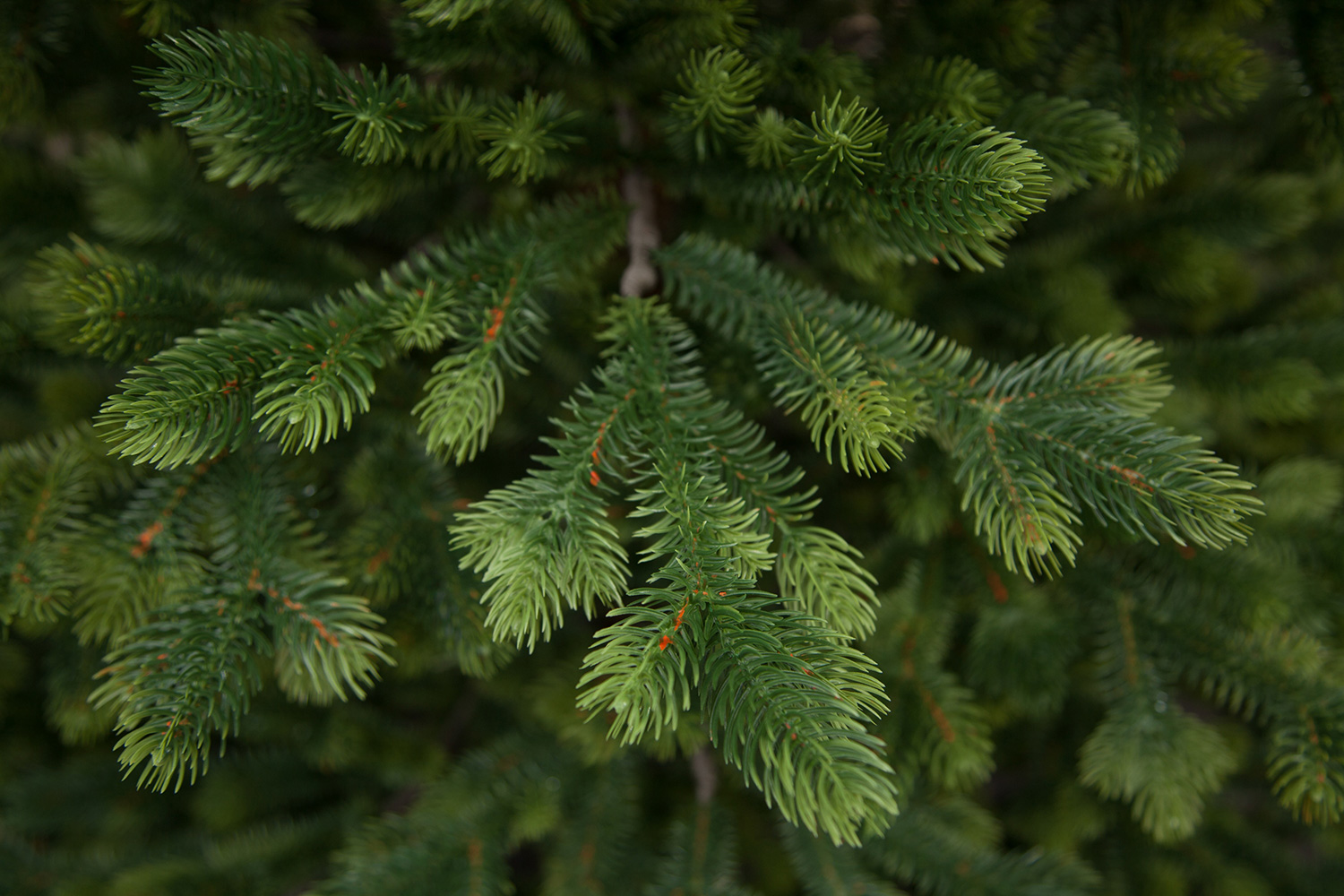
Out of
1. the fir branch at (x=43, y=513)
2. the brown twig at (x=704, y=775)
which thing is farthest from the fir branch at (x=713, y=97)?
the brown twig at (x=704, y=775)

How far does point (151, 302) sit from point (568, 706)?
76cm

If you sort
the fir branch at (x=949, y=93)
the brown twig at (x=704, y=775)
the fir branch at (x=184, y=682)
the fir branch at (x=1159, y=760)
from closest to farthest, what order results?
the fir branch at (x=184, y=682) → the fir branch at (x=949, y=93) → the fir branch at (x=1159, y=760) → the brown twig at (x=704, y=775)

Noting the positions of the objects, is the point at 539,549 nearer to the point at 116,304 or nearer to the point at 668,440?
the point at 668,440

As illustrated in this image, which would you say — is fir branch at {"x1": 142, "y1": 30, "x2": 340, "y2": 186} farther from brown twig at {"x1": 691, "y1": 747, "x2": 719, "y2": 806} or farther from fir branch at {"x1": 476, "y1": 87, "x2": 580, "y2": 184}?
brown twig at {"x1": 691, "y1": 747, "x2": 719, "y2": 806}

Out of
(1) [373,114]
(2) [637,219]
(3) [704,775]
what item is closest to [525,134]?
(1) [373,114]

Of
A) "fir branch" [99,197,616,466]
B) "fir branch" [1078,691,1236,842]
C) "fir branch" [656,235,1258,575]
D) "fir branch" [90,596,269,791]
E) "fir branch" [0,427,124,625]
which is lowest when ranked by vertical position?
"fir branch" [90,596,269,791]

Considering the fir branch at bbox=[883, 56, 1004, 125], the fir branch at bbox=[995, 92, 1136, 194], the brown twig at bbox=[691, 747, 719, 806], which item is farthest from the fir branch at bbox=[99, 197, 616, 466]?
the brown twig at bbox=[691, 747, 719, 806]

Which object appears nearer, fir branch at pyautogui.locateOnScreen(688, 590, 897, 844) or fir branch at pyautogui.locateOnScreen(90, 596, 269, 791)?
fir branch at pyautogui.locateOnScreen(688, 590, 897, 844)

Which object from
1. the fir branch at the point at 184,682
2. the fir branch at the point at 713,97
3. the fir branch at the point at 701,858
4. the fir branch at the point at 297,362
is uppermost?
the fir branch at the point at 713,97

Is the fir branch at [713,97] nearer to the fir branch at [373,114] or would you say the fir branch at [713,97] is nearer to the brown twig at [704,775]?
the fir branch at [373,114]

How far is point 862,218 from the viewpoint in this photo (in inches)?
29.8

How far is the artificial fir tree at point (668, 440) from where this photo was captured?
688 millimetres

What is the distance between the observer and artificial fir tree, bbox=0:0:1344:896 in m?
0.69

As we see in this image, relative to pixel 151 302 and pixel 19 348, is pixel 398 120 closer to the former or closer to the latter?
pixel 151 302
